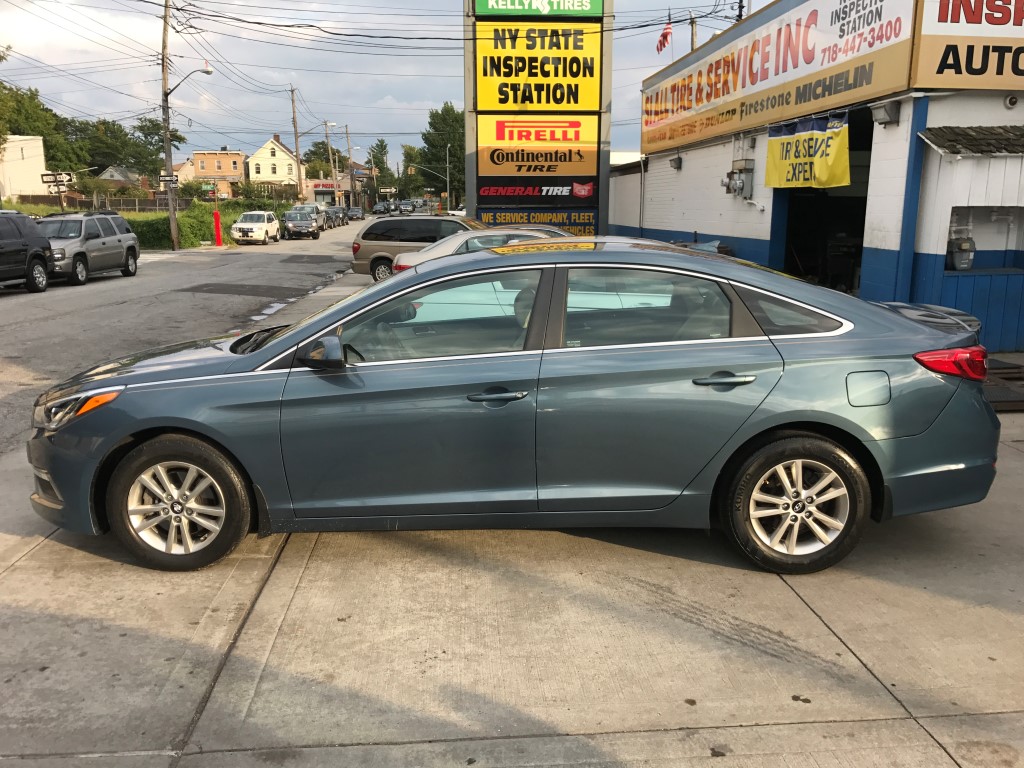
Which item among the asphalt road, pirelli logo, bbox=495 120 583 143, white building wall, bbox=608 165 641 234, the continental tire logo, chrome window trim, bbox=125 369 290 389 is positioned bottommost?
the asphalt road

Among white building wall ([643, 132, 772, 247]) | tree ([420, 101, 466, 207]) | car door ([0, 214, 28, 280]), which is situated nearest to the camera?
white building wall ([643, 132, 772, 247])

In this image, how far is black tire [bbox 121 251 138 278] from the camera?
2214 centimetres

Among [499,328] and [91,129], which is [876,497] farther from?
[91,129]

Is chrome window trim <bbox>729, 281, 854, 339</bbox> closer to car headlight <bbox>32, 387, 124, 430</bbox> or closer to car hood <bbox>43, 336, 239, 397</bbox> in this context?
car hood <bbox>43, 336, 239, 397</bbox>

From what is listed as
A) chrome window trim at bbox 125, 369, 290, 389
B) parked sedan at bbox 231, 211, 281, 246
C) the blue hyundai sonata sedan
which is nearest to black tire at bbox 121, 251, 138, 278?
parked sedan at bbox 231, 211, 281, 246

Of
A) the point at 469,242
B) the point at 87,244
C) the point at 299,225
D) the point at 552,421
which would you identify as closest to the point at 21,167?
the point at 299,225

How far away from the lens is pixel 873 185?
32.0 ft

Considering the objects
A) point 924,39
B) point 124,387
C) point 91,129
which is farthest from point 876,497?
point 91,129

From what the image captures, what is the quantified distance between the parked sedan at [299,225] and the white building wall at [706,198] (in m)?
29.2

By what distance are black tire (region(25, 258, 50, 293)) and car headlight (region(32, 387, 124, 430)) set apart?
15439 mm

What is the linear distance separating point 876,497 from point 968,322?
4.12 ft

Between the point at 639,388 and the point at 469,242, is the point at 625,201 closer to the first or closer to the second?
the point at 469,242

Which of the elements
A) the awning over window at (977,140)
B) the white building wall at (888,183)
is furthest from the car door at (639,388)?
the white building wall at (888,183)

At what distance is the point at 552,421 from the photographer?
155 inches
